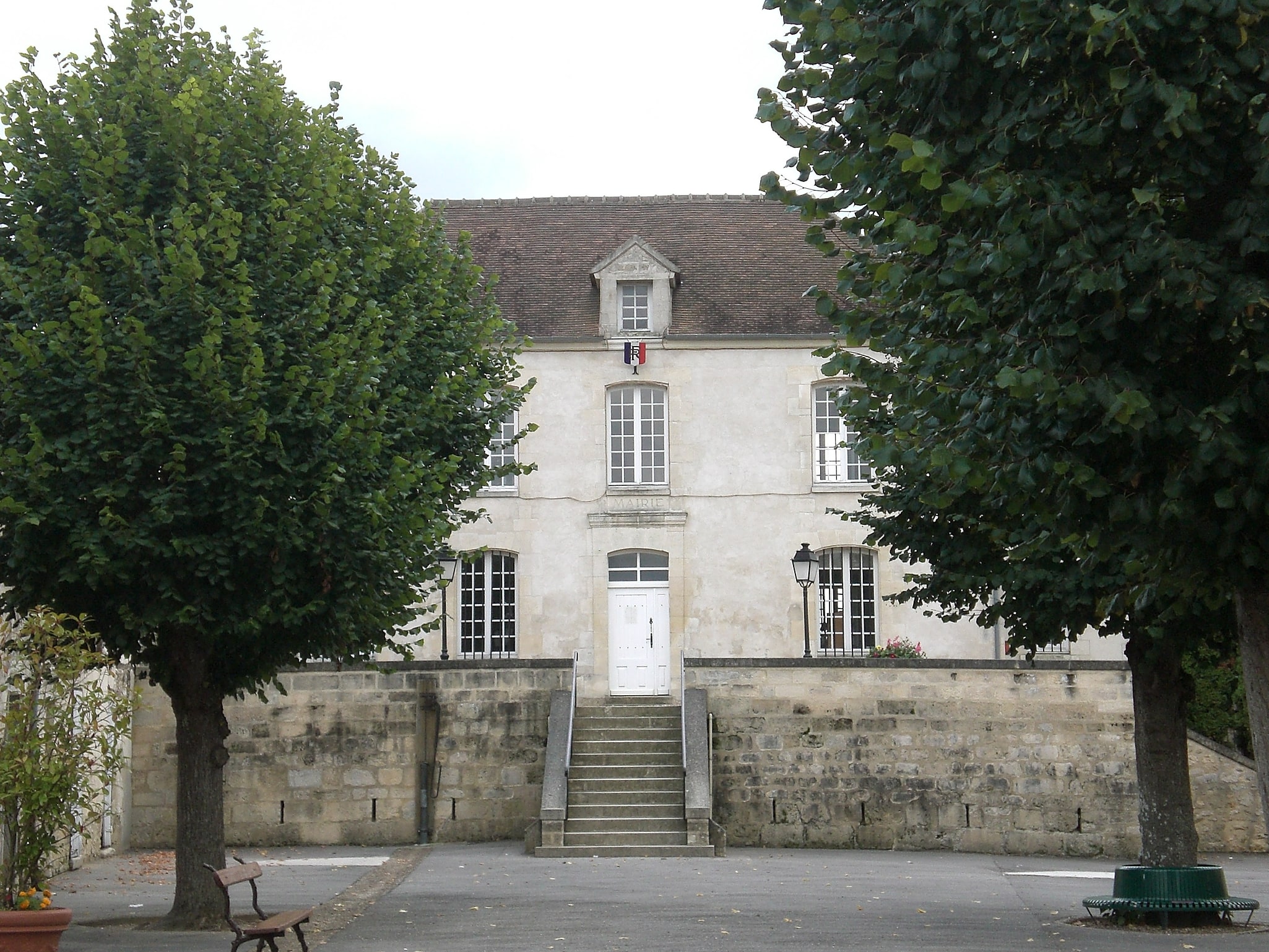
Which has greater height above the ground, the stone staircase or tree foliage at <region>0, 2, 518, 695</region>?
tree foliage at <region>0, 2, 518, 695</region>

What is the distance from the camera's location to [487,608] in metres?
24.8

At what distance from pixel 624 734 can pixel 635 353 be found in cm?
681

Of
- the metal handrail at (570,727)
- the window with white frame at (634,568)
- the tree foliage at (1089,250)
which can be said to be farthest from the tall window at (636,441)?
the tree foliage at (1089,250)

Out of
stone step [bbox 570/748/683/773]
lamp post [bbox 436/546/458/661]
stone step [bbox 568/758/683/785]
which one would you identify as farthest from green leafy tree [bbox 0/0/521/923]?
stone step [bbox 570/748/683/773]

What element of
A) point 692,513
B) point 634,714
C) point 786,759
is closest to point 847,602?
point 692,513

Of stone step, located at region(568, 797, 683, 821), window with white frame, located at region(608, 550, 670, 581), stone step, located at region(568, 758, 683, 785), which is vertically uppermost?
window with white frame, located at region(608, 550, 670, 581)

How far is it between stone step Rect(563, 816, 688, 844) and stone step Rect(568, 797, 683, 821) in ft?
0.16

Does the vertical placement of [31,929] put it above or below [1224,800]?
below

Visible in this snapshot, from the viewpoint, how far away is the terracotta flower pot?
944 centimetres

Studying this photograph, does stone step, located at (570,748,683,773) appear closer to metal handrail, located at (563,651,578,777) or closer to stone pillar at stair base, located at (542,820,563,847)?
metal handrail, located at (563,651,578,777)

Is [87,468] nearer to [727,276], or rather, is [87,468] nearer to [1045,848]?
[1045,848]

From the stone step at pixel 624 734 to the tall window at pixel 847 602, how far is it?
4.76 m

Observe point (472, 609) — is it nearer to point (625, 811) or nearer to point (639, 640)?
point (639, 640)

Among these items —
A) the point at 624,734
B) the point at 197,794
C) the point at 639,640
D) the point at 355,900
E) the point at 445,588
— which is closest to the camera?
the point at 197,794
